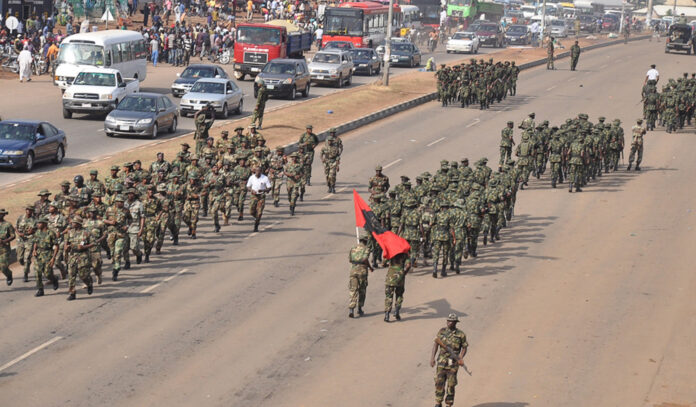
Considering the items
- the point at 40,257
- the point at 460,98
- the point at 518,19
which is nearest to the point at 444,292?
the point at 40,257

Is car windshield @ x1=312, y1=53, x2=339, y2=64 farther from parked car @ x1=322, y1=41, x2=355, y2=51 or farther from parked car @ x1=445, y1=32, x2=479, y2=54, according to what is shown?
parked car @ x1=445, y1=32, x2=479, y2=54

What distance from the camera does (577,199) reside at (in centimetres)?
2842

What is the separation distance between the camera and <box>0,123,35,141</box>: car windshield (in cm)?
2811

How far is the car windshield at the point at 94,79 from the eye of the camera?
36.4 meters

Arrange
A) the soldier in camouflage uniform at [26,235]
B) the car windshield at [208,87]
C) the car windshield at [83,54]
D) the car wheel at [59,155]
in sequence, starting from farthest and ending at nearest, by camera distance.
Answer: the car windshield at [83,54], the car windshield at [208,87], the car wheel at [59,155], the soldier in camouflage uniform at [26,235]

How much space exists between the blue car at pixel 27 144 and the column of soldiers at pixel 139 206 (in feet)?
16.5

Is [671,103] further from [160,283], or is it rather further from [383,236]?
[160,283]

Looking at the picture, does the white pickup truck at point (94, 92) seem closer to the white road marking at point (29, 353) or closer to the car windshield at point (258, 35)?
the car windshield at point (258, 35)

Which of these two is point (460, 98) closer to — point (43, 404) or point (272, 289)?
point (272, 289)

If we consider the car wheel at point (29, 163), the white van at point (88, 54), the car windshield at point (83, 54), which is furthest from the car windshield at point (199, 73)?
the car wheel at point (29, 163)

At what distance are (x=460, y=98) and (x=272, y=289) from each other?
26464mm

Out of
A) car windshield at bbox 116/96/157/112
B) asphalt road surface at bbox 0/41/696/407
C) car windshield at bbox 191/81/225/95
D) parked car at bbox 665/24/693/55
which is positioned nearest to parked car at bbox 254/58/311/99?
car windshield at bbox 191/81/225/95

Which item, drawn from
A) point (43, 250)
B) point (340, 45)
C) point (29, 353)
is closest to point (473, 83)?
point (340, 45)

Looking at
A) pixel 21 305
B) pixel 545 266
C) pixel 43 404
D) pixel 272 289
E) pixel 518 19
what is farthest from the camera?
pixel 518 19
